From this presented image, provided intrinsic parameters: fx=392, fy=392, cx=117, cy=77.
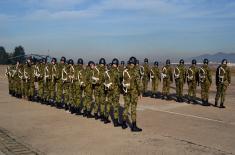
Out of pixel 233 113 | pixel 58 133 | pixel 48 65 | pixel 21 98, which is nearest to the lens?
pixel 58 133

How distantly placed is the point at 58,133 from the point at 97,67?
2.91 meters

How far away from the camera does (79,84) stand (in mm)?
13547

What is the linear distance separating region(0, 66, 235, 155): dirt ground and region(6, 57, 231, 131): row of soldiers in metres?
0.53

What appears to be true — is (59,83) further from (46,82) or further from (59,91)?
(46,82)

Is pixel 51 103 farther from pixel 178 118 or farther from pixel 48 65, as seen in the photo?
pixel 178 118

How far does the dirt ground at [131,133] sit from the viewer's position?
8.90 meters

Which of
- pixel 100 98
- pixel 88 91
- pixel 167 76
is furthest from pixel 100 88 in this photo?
pixel 167 76

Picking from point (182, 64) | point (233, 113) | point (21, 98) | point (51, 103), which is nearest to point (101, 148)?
point (233, 113)

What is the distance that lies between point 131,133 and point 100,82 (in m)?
2.50

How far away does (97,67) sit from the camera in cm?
1270

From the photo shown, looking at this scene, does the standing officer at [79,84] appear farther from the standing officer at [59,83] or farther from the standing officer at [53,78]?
the standing officer at [53,78]

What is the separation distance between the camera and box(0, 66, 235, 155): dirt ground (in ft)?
29.2

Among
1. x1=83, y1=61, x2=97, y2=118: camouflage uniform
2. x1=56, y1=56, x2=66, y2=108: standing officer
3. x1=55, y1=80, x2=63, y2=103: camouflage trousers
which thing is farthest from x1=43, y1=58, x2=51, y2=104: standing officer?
x1=83, y1=61, x2=97, y2=118: camouflage uniform

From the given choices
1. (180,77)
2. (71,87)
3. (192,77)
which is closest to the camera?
(71,87)
